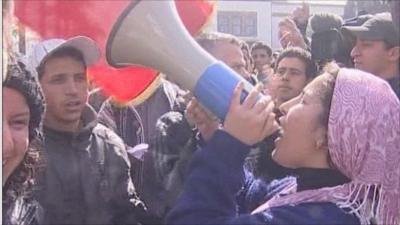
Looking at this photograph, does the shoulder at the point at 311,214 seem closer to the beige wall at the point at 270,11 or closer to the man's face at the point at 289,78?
the man's face at the point at 289,78

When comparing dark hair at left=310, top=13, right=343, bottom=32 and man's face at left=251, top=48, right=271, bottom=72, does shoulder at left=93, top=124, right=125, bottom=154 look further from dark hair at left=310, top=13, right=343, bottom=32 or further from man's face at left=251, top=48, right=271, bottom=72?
dark hair at left=310, top=13, right=343, bottom=32

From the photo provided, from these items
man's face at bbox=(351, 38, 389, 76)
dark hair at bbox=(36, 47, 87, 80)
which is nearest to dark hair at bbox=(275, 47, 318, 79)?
man's face at bbox=(351, 38, 389, 76)

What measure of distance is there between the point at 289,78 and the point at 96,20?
0.59 meters

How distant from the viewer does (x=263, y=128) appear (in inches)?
48.1

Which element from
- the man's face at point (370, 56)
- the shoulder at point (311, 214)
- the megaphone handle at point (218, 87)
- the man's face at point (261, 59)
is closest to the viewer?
the megaphone handle at point (218, 87)

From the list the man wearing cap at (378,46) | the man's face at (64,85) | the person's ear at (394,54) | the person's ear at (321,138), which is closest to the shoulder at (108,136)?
the man's face at (64,85)

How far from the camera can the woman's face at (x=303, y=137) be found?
4.54 ft

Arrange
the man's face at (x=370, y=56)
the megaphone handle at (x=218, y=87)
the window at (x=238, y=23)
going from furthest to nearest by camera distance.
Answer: the man's face at (x=370, y=56) → the window at (x=238, y=23) → the megaphone handle at (x=218, y=87)

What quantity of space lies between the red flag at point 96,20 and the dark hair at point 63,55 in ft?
0.24

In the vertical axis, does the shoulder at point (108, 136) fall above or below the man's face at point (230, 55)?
below

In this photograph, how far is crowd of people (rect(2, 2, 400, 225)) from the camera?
127cm

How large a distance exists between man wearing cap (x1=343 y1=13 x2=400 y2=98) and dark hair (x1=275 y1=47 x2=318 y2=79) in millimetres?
Answer: 166

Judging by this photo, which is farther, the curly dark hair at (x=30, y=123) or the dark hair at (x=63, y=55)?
the dark hair at (x=63, y=55)

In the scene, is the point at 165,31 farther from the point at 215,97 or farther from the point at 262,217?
the point at 262,217
